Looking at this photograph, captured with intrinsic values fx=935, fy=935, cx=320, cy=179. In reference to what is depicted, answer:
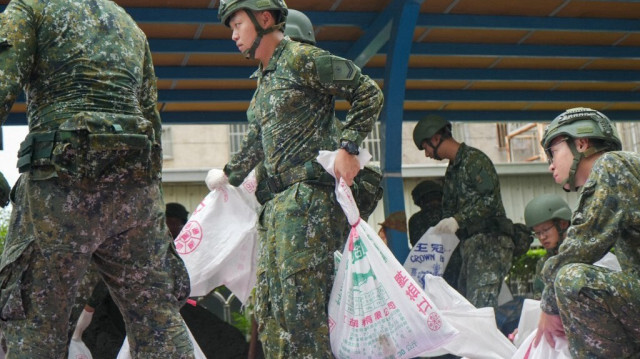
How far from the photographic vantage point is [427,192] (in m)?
8.58

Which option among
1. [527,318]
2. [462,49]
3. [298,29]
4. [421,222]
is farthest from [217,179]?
[462,49]

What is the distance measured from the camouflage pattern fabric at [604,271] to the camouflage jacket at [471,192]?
2.93m

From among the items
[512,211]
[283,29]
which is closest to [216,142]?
[512,211]

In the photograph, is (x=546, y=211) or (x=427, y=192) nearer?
(x=546, y=211)

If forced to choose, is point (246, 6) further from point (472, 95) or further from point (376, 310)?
point (472, 95)

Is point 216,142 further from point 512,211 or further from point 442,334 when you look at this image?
point 442,334

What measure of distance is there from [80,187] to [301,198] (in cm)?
127

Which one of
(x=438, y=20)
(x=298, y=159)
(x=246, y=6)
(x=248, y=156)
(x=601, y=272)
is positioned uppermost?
(x=438, y=20)

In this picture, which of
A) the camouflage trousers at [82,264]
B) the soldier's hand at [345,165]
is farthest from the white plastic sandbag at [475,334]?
the camouflage trousers at [82,264]

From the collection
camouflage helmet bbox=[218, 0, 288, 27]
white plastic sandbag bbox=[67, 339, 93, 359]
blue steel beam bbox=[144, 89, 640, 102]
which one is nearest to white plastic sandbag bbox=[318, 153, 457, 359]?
camouflage helmet bbox=[218, 0, 288, 27]

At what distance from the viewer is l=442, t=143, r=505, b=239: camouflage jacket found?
7125 millimetres

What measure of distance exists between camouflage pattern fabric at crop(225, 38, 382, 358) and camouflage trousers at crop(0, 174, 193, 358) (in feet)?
2.27

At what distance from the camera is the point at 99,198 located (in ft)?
12.5

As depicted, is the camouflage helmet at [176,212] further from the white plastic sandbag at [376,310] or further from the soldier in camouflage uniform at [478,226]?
the white plastic sandbag at [376,310]
